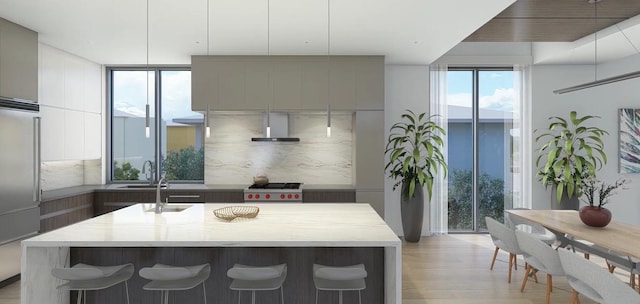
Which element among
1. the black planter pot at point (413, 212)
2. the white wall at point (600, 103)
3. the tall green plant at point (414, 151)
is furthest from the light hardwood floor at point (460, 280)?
the white wall at point (600, 103)

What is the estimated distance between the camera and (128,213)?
11.5 feet

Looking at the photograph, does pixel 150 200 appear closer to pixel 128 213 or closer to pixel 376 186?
pixel 128 213

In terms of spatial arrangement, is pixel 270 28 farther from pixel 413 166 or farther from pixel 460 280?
pixel 460 280

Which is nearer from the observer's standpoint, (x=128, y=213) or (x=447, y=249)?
(x=128, y=213)

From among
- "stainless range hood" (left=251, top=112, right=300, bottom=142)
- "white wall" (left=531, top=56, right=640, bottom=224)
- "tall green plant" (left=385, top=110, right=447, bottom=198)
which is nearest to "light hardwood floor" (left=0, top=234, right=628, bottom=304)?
"tall green plant" (left=385, top=110, right=447, bottom=198)

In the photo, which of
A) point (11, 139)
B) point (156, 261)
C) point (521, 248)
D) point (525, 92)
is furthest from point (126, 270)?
point (525, 92)

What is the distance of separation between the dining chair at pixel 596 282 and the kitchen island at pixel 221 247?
1231 mm

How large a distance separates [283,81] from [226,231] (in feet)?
10.4

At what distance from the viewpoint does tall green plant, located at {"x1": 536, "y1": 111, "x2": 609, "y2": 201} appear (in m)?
5.58

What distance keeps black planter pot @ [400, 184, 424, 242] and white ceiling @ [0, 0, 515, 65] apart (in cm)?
196

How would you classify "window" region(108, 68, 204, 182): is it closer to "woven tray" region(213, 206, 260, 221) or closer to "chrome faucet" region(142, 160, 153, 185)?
"chrome faucet" region(142, 160, 153, 185)

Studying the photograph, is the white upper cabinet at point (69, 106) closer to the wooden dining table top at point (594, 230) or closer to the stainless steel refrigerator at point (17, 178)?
the stainless steel refrigerator at point (17, 178)

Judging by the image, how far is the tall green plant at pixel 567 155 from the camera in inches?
220

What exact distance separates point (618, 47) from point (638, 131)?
139 cm
